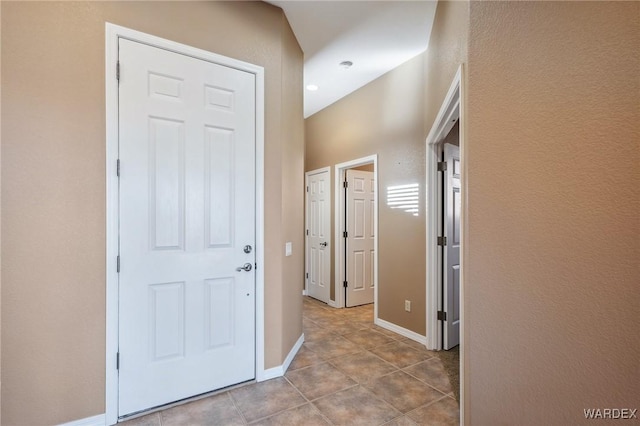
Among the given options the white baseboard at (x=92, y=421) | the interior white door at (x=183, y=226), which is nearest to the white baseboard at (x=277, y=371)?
the interior white door at (x=183, y=226)

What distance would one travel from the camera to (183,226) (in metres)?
2.09

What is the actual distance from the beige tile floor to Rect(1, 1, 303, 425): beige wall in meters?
0.54

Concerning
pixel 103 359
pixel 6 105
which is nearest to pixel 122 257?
pixel 103 359

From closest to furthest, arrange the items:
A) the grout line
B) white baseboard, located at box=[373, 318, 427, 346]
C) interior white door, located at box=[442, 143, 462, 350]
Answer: the grout line < interior white door, located at box=[442, 143, 462, 350] < white baseboard, located at box=[373, 318, 427, 346]

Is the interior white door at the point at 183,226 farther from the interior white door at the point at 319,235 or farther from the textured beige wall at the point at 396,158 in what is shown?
the interior white door at the point at 319,235

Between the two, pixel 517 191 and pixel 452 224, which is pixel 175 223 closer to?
pixel 517 191

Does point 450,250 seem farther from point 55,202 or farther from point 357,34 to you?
point 55,202

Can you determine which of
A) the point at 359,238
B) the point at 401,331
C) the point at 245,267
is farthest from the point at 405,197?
the point at 245,267

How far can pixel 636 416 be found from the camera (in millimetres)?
1065

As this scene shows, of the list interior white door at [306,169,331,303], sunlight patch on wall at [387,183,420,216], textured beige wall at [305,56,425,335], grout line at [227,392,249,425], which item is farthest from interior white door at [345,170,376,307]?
grout line at [227,392,249,425]

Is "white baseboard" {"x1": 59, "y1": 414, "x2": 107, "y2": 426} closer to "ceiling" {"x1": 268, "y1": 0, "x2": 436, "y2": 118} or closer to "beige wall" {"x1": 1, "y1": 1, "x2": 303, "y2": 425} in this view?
"beige wall" {"x1": 1, "y1": 1, "x2": 303, "y2": 425}

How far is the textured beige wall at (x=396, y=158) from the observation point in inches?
127

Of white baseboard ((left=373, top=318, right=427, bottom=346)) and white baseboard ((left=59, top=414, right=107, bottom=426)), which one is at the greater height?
white baseboard ((left=59, top=414, right=107, bottom=426))

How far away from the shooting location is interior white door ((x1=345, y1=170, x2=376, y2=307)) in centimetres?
446
